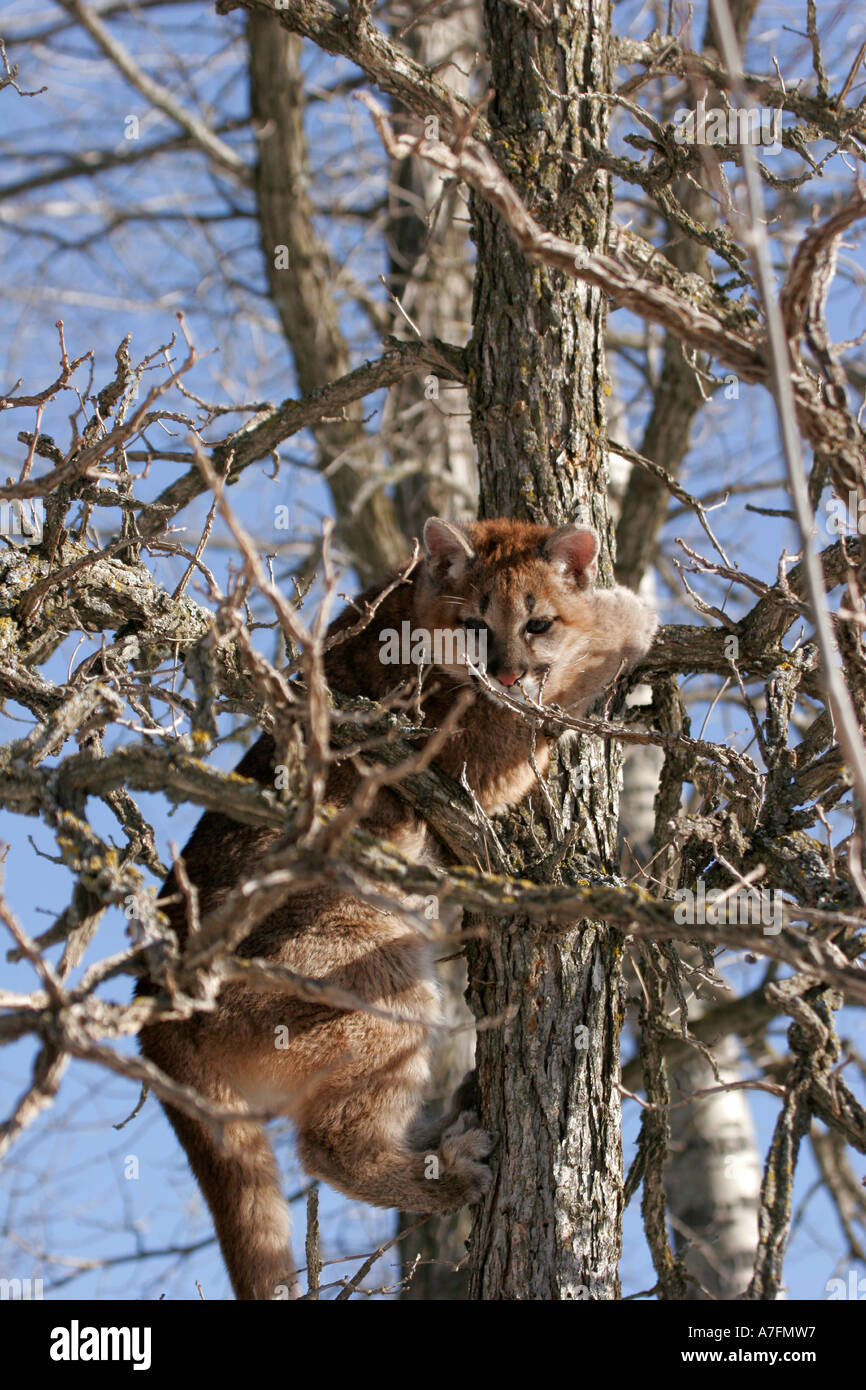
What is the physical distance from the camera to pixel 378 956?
4906 millimetres

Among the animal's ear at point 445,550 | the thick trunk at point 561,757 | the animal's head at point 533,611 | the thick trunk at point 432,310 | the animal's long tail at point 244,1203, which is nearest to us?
the thick trunk at point 561,757

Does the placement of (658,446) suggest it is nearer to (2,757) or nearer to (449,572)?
(449,572)

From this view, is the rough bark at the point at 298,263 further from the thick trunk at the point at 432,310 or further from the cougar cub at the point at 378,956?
the cougar cub at the point at 378,956

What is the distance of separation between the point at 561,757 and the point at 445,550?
3.83ft

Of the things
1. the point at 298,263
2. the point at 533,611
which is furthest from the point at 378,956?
the point at 298,263

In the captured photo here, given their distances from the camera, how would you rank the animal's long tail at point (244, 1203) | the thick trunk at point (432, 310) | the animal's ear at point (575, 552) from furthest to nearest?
1. the thick trunk at point (432, 310)
2. the animal's ear at point (575, 552)
3. the animal's long tail at point (244, 1203)

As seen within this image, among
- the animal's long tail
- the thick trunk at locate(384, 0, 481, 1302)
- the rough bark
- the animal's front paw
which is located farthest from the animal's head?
the rough bark

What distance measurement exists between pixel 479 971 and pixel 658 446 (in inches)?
197

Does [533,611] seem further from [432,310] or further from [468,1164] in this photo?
[432,310]

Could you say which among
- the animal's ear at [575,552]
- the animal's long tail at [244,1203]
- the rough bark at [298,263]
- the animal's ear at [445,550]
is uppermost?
the rough bark at [298,263]

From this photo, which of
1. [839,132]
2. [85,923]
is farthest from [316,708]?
[839,132]

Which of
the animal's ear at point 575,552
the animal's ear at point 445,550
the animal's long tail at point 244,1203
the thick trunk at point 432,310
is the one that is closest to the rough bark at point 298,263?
the thick trunk at point 432,310

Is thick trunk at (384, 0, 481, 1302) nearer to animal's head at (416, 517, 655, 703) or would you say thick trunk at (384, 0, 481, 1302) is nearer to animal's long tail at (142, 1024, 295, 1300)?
animal's head at (416, 517, 655, 703)

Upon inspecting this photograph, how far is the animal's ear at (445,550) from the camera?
529 cm
